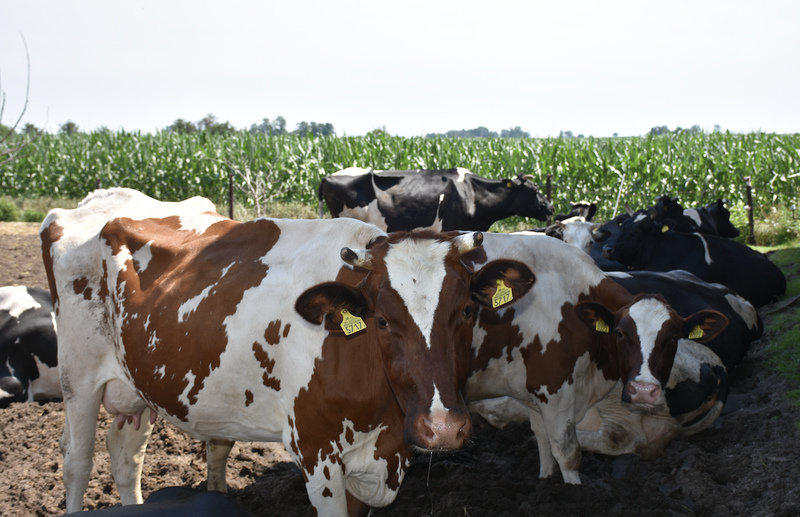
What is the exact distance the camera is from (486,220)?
1487cm

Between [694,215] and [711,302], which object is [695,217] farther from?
[711,302]

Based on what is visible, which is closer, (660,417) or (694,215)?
(660,417)

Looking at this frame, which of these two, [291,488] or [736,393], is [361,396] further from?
[736,393]

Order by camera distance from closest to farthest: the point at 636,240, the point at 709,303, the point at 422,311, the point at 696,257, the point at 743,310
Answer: the point at 422,311 → the point at 709,303 → the point at 743,310 → the point at 696,257 → the point at 636,240

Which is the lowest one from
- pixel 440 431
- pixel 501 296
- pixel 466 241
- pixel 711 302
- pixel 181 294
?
pixel 711 302

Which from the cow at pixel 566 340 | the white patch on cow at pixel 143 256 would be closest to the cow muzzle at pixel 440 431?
the cow at pixel 566 340

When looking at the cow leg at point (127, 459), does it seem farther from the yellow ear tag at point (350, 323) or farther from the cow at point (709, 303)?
the cow at point (709, 303)

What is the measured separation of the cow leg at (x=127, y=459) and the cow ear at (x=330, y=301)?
91.9 inches

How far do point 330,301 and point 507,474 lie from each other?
9.71 feet

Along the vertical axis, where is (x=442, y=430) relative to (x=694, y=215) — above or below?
below

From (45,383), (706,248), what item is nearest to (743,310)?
(706,248)

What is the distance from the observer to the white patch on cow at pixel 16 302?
7012 mm

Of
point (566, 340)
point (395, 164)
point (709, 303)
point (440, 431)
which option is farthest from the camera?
point (395, 164)

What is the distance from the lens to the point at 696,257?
9.45m
